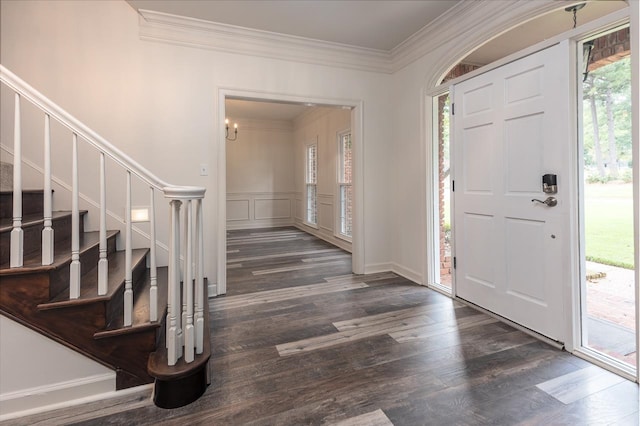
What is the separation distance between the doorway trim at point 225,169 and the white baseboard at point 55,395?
1.49 metres

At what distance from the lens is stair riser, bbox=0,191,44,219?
2.00 m

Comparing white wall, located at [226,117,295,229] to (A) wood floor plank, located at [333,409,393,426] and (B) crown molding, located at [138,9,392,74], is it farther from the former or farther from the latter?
(A) wood floor plank, located at [333,409,393,426]

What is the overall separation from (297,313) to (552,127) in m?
2.37

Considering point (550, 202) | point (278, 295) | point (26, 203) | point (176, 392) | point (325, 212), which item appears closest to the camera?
point (176, 392)

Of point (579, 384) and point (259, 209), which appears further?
point (259, 209)

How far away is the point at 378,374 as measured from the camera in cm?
180

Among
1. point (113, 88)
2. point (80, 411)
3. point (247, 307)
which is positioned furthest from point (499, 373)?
point (113, 88)

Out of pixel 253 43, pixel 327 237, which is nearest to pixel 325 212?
pixel 327 237

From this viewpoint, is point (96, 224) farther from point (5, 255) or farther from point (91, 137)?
point (91, 137)

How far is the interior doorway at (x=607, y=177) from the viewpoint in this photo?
1.88m

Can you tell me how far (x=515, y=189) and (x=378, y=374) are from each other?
1.71 meters

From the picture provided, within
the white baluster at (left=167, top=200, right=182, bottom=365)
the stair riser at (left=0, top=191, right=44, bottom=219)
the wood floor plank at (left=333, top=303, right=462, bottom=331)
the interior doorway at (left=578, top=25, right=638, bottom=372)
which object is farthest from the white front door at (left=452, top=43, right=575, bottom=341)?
the stair riser at (left=0, top=191, right=44, bottom=219)

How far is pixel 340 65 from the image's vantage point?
11.7 feet

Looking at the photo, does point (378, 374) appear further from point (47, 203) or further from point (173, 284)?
point (47, 203)
